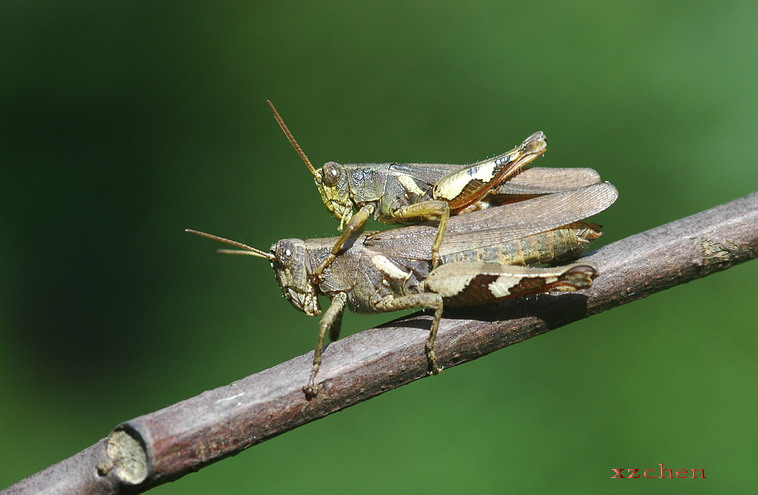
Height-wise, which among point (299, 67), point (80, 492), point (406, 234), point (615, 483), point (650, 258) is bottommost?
point (615, 483)

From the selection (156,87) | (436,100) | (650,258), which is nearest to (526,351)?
(650,258)

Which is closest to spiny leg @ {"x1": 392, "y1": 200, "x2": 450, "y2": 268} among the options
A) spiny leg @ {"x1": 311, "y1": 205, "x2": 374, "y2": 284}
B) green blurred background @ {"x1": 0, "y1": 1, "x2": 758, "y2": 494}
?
spiny leg @ {"x1": 311, "y1": 205, "x2": 374, "y2": 284}

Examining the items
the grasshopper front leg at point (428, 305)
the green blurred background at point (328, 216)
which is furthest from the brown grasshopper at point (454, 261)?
the green blurred background at point (328, 216)

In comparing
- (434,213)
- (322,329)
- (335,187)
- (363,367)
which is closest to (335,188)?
(335,187)

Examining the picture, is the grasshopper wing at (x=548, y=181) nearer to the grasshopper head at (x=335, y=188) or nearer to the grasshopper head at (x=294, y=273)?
the grasshopper head at (x=335, y=188)

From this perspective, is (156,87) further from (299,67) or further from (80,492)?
(80,492)

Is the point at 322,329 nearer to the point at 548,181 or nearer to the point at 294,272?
the point at 294,272
